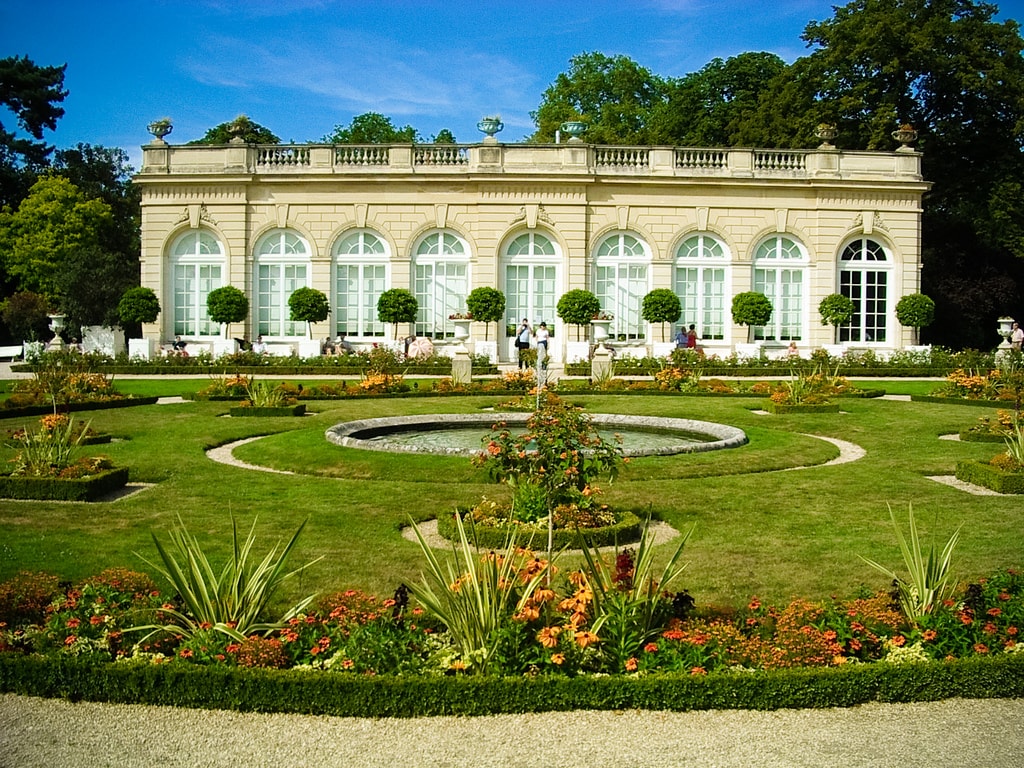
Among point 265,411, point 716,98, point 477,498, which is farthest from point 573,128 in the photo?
point 477,498

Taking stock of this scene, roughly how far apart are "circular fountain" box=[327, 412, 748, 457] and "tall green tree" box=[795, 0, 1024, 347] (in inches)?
976

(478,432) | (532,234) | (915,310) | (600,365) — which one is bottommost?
(478,432)

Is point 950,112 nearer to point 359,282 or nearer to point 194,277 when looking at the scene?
point 359,282

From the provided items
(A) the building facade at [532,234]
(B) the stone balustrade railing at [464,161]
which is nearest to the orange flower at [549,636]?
(A) the building facade at [532,234]

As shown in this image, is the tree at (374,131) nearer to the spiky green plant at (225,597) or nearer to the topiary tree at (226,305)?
the topiary tree at (226,305)

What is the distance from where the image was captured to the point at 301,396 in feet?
68.8

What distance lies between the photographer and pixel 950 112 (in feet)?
127

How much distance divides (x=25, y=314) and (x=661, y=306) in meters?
27.0

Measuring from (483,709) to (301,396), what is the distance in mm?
16012

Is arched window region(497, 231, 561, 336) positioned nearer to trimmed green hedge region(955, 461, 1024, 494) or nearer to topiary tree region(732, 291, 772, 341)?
topiary tree region(732, 291, 772, 341)

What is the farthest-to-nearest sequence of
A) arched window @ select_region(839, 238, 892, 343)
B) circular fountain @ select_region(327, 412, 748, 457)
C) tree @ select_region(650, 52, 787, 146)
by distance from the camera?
1. tree @ select_region(650, 52, 787, 146)
2. arched window @ select_region(839, 238, 892, 343)
3. circular fountain @ select_region(327, 412, 748, 457)

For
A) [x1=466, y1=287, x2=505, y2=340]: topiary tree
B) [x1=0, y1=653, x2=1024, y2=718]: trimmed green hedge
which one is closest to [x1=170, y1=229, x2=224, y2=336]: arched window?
[x1=466, y1=287, x2=505, y2=340]: topiary tree

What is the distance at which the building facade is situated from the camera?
Result: 33656mm

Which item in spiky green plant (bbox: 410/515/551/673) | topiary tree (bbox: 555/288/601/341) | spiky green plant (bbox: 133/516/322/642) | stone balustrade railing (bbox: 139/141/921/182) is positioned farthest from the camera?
stone balustrade railing (bbox: 139/141/921/182)
